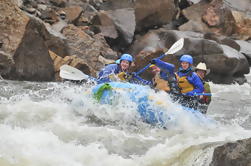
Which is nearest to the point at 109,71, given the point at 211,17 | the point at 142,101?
the point at 142,101

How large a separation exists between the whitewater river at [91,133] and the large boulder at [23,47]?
970 millimetres

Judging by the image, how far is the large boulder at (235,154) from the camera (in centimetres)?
365

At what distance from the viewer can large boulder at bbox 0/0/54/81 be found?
8727mm

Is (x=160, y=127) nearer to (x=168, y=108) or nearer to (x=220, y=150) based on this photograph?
(x=168, y=108)

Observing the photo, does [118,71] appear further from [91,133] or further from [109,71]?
[91,133]

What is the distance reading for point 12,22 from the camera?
891 centimetres

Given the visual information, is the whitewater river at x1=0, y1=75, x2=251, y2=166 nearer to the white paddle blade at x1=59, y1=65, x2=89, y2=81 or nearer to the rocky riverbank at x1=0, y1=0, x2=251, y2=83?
the white paddle blade at x1=59, y1=65, x2=89, y2=81

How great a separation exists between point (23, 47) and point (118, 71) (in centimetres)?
269

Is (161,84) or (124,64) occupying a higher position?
(124,64)

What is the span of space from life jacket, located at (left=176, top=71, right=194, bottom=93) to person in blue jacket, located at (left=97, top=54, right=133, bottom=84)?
0.86 metres

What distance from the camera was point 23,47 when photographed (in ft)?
28.9

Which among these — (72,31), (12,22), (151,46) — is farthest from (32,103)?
(151,46)

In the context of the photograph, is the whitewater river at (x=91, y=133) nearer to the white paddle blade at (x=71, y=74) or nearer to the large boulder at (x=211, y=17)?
the white paddle blade at (x=71, y=74)

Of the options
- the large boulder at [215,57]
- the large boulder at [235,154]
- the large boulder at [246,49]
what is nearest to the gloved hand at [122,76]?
the large boulder at [235,154]
